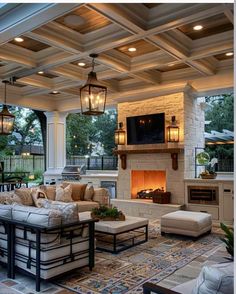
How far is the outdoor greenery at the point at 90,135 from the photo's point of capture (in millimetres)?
15328

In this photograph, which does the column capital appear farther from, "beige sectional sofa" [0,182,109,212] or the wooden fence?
the wooden fence

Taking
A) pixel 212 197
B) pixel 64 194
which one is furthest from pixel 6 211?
pixel 212 197

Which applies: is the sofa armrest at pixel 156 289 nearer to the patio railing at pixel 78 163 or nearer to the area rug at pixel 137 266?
the area rug at pixel 137 266

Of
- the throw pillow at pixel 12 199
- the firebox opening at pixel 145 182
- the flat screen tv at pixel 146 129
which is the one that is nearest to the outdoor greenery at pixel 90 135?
the firebox opening at pixel 145 182

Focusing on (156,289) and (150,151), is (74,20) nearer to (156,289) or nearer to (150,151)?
(156,289)

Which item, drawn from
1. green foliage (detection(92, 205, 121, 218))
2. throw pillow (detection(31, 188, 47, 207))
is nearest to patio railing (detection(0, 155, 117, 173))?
throw pillow (detection(31, 188, 47, 207))

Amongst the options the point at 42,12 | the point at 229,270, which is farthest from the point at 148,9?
the point at 229,270

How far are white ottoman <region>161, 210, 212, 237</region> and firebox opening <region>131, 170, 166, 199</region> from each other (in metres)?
2.39

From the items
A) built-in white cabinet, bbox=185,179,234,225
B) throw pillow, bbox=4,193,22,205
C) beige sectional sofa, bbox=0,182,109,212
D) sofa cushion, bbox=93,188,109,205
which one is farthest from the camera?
sofa cushion, bbox=93,188,109,205

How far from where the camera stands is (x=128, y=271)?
3.87 metres

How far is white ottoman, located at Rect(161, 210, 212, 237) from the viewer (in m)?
5.33

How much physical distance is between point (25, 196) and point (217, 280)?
15.5ft

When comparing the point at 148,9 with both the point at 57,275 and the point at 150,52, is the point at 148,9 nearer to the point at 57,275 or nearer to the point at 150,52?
the point at 150,52

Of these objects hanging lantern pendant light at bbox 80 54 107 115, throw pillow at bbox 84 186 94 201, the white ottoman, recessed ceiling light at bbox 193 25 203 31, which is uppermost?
recessed ceiling light at bbox 193 25 203 31
